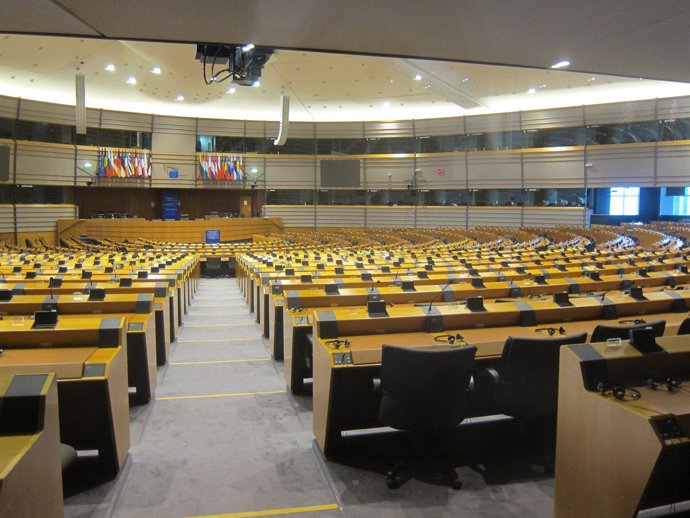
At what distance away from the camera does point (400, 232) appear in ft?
79.2

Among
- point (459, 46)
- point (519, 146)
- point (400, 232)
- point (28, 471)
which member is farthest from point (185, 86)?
point (28, 471)

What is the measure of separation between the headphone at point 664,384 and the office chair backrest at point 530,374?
852 millimetres

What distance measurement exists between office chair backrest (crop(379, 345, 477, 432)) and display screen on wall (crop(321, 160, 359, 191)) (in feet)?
82.7

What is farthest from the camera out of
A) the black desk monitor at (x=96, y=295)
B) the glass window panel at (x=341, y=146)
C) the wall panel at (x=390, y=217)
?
the glass window panel at (x=341, y=146)

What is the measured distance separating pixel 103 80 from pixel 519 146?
18133 millimetres

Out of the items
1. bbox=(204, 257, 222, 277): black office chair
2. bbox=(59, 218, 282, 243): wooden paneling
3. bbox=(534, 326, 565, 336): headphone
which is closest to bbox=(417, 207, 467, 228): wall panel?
bbox=(59, 218, 282, 243): wooden paneling

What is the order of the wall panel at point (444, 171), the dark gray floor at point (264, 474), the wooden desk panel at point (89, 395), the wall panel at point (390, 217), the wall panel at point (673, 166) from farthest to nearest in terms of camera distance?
the wall panel at point (390, 217)
the wall panel at point (444, 171)
the wall panel at point (673, 166)
the wooden desk panel at point (89, 395)
the dark gray floor at point (264, 474)

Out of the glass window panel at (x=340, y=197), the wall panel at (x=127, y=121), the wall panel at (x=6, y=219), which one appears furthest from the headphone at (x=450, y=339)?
the wall panel at (x=127, y=121)

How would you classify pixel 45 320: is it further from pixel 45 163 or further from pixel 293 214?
pixel 293 214

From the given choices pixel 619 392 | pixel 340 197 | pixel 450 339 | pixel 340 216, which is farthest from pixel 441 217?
pixel 619 392

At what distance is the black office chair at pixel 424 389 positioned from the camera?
3.06 metres

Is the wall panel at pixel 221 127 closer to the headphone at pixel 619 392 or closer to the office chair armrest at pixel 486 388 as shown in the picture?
the office chair armrest at pixel 486 388

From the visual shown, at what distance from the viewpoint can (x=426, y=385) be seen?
308 centimetres

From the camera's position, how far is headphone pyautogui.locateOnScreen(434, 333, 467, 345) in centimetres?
387
